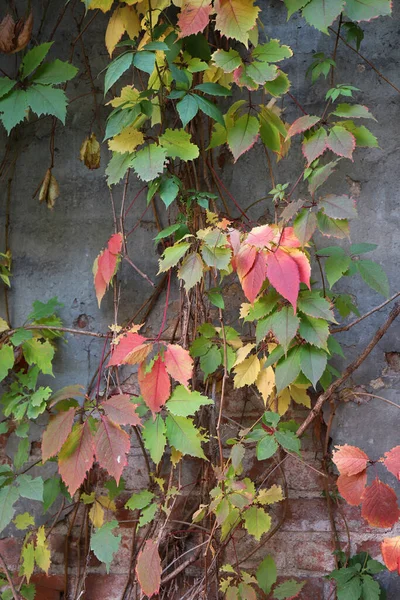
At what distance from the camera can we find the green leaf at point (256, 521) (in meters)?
1.62

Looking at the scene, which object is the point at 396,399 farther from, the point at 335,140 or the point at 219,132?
the point at 219,132

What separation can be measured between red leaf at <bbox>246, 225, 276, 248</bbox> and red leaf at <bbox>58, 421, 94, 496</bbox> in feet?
1.93

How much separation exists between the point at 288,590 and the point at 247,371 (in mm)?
596

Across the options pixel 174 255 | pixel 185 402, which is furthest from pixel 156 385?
pixel 174 255

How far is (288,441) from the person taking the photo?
1513mm

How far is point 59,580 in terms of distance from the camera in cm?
187

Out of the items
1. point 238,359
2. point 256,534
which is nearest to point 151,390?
point 238,359

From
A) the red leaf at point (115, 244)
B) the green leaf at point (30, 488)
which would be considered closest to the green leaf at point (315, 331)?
the red leaf at point (115, 244)

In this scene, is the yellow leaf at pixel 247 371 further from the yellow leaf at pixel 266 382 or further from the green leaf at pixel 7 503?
the green leaf at pixel 7 503

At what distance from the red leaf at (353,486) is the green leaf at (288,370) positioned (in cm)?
25

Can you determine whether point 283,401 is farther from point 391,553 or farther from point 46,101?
point 46,101

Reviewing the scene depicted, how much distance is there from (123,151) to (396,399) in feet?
3.23

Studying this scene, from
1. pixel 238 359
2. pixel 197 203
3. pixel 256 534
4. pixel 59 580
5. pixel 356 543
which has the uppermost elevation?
pixel 197 203

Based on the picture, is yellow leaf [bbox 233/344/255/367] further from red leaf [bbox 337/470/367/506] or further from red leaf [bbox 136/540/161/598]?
red leaf [bbox 136/540/161/598]
